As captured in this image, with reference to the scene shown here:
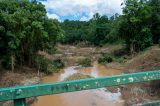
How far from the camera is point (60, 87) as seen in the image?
2.75m

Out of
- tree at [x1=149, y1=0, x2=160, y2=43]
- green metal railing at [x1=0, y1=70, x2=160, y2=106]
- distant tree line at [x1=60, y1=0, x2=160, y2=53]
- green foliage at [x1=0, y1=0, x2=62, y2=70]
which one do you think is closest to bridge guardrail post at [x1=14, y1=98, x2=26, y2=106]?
green metal railing at [x1=0, y1=70, x2=160, y2=106]

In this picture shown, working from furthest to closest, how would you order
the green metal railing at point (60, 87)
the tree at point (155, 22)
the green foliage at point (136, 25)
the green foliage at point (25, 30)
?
the tree at point (155, 22), the green foliage at point (136, 25), the green foliage at point (25, 30), the green metal railing at point (60, 87)

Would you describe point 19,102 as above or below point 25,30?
below

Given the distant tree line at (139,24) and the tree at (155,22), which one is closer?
the distant tree line at (139,24)

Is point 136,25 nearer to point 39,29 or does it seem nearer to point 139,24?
point 139,24

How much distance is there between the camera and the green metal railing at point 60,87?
2.53 m

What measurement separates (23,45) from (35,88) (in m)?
23.2

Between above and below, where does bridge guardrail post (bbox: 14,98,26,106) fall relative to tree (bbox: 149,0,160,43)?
below

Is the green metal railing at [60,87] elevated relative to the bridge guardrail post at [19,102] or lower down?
elevated

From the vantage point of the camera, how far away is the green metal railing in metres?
2.53

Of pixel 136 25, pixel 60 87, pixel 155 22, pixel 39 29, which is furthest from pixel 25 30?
pixel 60 87

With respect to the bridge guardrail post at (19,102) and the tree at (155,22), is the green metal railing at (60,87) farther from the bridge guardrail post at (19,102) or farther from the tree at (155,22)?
the tree at (155,22)

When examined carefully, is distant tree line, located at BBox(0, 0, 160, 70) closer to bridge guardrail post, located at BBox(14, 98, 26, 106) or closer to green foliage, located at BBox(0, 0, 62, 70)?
green foliage, located at BBox(0, 0, 62, 70)

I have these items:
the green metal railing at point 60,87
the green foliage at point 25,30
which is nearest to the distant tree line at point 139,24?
the green foliage at point 25,30
